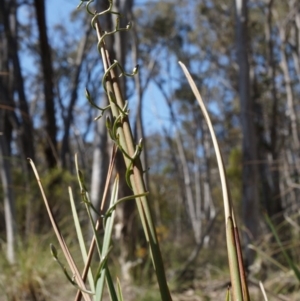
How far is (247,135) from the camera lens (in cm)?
511

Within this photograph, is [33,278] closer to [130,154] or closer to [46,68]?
[130,154]

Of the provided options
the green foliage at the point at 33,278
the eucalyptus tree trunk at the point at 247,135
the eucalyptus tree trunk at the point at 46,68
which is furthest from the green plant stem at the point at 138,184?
the eucalyptus tree trunk at the point at 46,68

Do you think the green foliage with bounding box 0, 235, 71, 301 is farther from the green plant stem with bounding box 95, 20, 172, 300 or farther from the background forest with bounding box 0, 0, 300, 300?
the green plant stem with bounding box 95, 20, 172, 300

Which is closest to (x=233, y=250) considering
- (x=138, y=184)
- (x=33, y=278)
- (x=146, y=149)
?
(x=138, y=184)

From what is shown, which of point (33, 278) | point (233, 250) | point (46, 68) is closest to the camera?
point (233, 250)

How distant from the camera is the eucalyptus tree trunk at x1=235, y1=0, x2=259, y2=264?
16.7 feet

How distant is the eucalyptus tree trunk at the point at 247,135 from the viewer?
5.09m

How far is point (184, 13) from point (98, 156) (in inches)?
527

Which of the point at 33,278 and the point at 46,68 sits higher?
the point at 46,68

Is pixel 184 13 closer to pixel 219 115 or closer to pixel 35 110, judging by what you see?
pixel 219 115

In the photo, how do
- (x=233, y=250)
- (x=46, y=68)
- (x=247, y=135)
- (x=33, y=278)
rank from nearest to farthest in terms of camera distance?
(x=233, y=250) → (x=33, y=278) → (x=247, y=135) → (x=46, y=68)

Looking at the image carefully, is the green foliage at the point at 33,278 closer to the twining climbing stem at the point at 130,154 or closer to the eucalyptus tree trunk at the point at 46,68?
the twining climbing stem at the point at 130,154

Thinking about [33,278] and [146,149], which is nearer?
[33,278]

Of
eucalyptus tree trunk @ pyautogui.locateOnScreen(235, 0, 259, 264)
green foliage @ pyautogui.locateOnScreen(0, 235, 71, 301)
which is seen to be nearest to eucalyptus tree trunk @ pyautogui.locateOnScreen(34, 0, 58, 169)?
eucalyptus tree trunk @ pyautogui.locateOnScreen(235, 0, 259, 264)
